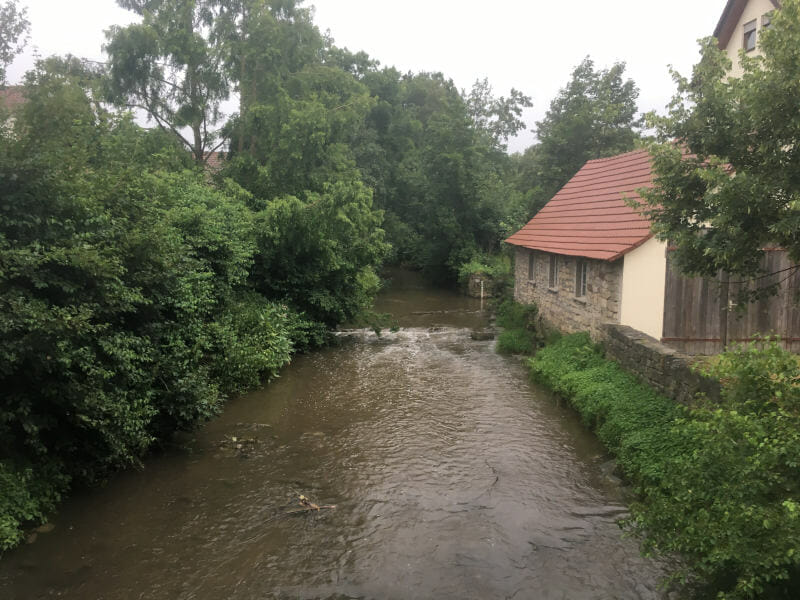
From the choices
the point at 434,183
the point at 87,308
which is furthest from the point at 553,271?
the point at 434,183

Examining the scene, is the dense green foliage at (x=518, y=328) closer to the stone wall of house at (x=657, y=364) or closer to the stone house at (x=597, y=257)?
the stone house at (x=597, y=257)

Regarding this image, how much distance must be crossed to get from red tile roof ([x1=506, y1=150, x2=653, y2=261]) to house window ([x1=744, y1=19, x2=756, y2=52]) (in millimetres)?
3844

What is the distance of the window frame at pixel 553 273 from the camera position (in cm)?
1664

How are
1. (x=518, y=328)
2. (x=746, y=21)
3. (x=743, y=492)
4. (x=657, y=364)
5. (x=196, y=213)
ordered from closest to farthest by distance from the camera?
(x=743, y=492)
(x=657, y=364)
(x=196, y=213)
(x=746, y=21)
(x=518, y=328)

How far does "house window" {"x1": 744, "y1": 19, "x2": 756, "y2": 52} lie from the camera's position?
15.6m

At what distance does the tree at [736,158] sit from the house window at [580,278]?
6771mm

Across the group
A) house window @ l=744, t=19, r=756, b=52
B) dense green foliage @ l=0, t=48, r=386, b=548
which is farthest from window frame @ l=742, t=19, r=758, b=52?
dense green foliage @ l=0, t=48, r=386, b=548

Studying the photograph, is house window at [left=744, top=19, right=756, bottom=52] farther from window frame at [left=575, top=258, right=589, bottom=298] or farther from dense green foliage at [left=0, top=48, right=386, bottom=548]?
dense green foliage at [left=0, top=48, right=386, bottom=548]

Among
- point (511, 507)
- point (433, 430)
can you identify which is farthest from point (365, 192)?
point (511, 507)

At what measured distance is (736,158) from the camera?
6.87 meters

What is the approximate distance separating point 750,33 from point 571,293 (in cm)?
883

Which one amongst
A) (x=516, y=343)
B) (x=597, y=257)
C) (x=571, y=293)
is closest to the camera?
(x=597, y=257)

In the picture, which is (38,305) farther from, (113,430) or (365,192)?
(365,192)

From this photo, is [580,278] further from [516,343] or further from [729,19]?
[729,19]
